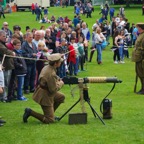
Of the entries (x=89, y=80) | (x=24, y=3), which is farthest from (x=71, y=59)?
(x=24, y=3)

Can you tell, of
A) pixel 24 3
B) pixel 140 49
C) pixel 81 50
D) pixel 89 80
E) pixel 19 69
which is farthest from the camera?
pixel 24 3

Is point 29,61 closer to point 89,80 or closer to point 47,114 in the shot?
point 47,114

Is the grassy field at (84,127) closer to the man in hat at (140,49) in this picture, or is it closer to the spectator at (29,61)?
the spectator at (29,61)

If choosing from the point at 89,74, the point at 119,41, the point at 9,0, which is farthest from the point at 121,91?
the point at 9,0

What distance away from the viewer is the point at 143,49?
15.2 m

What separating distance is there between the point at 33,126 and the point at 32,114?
28 centimetres

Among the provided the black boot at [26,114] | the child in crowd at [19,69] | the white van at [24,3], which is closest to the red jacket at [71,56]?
the child in crowd at [19,69]

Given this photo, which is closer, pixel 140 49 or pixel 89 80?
pixel 89 80

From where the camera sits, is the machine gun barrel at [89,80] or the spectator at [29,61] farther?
the spectator at [29,61]

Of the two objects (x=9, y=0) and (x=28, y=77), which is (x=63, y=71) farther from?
(x=9, y=0)

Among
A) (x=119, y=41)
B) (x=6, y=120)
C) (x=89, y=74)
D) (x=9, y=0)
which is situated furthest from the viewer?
(x=9, y=0)

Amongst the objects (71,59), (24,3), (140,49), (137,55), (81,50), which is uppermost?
(140,49)

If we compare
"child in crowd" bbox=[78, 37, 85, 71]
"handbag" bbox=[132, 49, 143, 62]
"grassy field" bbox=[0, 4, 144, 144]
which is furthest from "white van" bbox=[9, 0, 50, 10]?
"grassy field" bbox=[0, 4, 144, 144]

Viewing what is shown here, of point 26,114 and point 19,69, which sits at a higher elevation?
point 19,69
